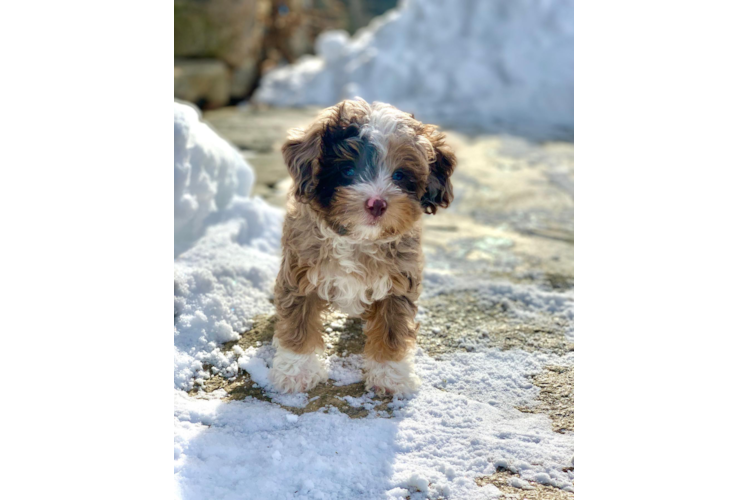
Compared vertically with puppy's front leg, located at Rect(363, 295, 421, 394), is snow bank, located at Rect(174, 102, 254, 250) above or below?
above

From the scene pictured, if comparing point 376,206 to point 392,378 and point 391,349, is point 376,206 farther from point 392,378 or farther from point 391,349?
point 392,378

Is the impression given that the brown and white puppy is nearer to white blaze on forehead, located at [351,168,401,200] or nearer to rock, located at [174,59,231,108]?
white blaze on forehead, located at [351,168,401,200]

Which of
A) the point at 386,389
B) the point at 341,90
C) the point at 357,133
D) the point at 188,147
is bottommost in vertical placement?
the point at 386,389

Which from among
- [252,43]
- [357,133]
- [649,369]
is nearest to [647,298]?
[649,369]

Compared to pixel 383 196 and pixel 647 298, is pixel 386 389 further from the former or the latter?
pixel 647 298

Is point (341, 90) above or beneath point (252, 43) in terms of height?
beneath

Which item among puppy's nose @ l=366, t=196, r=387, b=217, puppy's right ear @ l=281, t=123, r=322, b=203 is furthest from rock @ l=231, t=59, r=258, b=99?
puppy's nose @ l=366, t=196, r=387, b=217

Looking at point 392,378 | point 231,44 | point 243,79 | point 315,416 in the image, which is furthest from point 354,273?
point 243,79

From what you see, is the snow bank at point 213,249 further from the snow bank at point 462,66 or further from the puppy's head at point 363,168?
the snow bank at point 462,66
